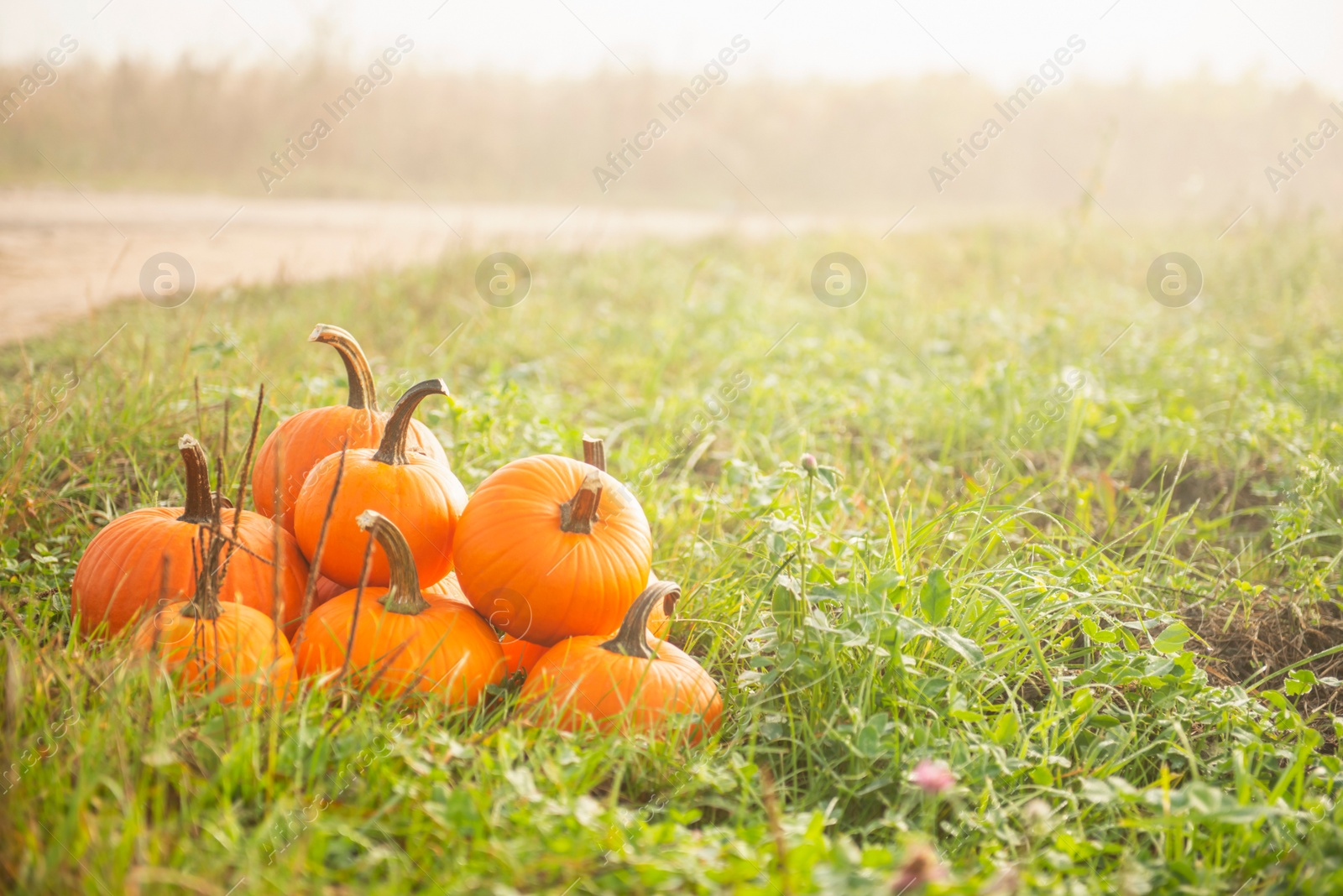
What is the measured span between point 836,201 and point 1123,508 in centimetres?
1736

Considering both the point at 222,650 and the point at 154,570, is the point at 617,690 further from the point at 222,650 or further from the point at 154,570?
the point at 154,570

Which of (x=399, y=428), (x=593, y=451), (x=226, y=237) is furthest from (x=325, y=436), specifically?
(x=226, y=237)

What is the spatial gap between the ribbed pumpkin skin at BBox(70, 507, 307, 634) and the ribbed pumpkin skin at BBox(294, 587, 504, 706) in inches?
6.1

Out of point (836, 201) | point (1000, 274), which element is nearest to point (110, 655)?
point (1000, 274)

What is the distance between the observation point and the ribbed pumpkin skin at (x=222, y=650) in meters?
1.67

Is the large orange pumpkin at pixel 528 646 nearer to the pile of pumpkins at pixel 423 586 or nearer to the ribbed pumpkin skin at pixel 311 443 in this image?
the pile of pumpkins at pixel 423 586

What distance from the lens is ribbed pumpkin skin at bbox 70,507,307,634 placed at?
6.48 feet

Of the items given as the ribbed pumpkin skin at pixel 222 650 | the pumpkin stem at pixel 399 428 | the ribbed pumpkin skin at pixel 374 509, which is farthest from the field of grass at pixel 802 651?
the pumpkin stem at pixel 399 428

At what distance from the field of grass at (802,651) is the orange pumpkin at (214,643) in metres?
0.07

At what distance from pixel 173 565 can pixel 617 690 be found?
1.12 m

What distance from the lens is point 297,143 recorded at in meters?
14.1

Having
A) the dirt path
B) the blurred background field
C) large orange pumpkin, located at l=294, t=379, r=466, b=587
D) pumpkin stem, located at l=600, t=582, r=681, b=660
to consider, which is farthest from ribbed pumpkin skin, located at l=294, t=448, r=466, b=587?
the blurred background field

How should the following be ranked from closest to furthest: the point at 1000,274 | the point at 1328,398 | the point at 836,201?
the point at 1328,398
the point at 1000,274
the point at 836,201

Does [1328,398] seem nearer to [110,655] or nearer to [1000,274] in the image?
[1000,274]
